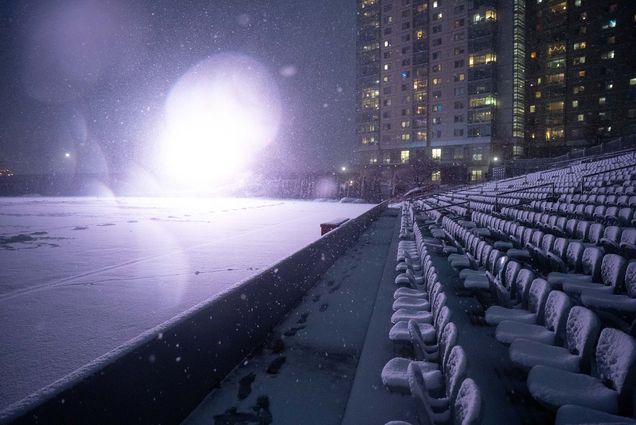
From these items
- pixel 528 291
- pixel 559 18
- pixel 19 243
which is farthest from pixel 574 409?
pixel 559 18

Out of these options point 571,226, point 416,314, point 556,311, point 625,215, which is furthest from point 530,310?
point 625,215

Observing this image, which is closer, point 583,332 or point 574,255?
point 583,332

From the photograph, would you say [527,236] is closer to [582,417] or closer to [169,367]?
[582,417]

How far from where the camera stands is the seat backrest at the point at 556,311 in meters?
2.88

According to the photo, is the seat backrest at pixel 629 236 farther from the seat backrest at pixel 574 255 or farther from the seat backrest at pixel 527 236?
the seat backrest at pixel 527 236

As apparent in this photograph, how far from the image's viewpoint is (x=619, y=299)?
3426 millimetres

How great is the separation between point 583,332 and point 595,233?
14.8ft

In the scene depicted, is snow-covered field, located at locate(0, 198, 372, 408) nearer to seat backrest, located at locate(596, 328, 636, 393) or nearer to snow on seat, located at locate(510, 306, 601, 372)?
snow on seat, located at locate(510, 306, 601, 372)

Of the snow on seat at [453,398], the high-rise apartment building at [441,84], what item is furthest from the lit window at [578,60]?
the snow on seat at [453,398]

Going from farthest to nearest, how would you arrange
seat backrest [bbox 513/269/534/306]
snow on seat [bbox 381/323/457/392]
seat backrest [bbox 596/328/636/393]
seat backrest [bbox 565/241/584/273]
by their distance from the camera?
seat backrest [bbox 565/241/584/273] → seat backrest [bbox 513/269/534/306] → snow on seat [bbox 381/323/457/392] → seat backrest [bbox 596/328/636/393]

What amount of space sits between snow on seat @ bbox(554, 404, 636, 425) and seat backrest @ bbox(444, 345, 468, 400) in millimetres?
497

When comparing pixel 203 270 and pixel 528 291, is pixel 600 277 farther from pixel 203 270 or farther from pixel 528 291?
pixel 203 270

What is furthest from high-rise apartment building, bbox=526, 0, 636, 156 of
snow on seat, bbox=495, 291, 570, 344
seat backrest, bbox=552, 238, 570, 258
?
snow on seat, bbox=495, 291, 570, 344

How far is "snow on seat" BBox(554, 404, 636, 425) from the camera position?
1787 mm
